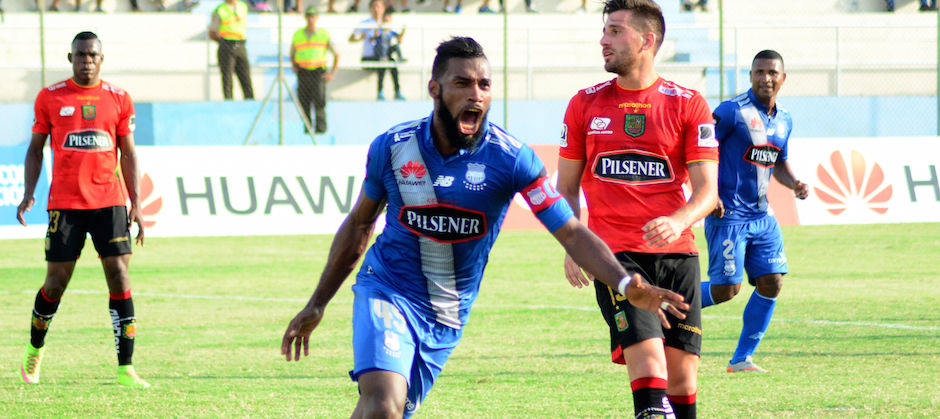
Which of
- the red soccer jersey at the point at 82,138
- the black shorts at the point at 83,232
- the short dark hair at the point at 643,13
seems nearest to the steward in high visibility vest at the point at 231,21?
the red soccer jersey at the point at 82,138

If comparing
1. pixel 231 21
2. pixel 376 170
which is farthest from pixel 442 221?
pixel 231 21

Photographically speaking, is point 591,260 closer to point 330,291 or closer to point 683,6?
point 330,291

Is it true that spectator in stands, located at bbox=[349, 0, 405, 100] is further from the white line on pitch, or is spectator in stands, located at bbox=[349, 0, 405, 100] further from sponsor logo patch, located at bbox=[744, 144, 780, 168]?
sponsor logo patch, located at bbox=[744, 144, 780, 168]

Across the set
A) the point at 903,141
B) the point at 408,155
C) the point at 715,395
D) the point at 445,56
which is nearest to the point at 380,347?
the point at 408,155

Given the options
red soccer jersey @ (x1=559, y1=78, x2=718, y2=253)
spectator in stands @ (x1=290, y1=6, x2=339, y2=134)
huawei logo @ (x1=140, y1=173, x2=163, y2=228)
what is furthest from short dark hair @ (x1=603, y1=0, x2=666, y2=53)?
spectator in stands @ (x1=290, y1=6, x2=339, y2=134)

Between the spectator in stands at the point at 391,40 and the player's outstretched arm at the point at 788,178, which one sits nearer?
the player's outstretched arm at the point at 788,178

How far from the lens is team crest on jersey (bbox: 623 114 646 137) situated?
6121 mm

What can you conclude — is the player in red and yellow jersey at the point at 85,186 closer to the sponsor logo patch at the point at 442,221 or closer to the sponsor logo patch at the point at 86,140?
the sponsor logo patch at the point at 86,140

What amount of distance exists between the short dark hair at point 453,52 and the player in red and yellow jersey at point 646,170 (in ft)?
4.40

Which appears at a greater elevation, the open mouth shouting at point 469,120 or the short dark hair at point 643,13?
the short dark hair at point 643,13

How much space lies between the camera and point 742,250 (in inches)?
344

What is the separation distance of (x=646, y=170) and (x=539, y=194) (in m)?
1.26

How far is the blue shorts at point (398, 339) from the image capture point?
4914 mm

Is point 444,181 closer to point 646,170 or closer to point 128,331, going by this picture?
point 646,170
